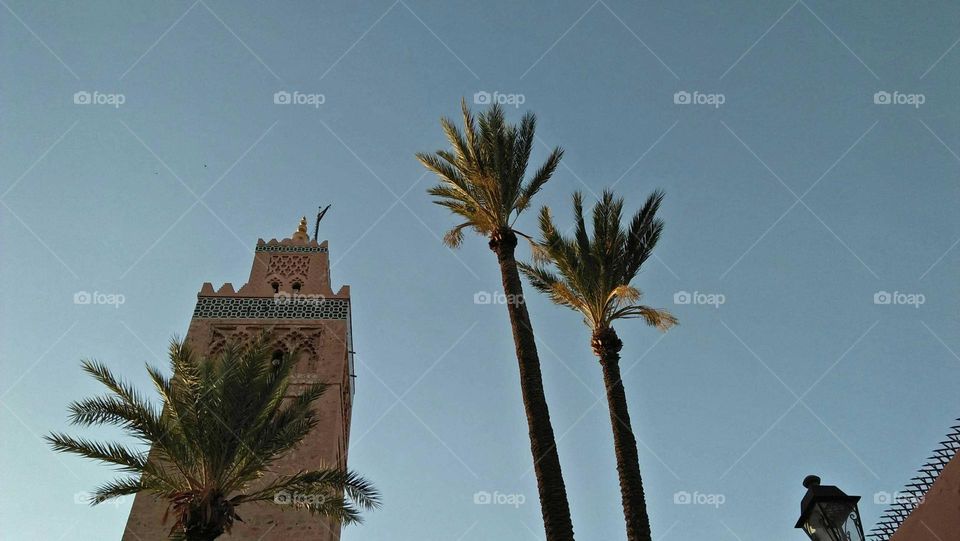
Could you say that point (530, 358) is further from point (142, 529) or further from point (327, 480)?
point (142, 529)

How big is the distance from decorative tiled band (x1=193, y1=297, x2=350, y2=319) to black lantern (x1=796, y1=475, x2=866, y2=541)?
13.7 meters

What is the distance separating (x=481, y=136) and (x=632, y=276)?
355 cm

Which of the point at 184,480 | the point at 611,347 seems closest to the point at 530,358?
the point at 611,347

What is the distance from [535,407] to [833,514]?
5982 mm

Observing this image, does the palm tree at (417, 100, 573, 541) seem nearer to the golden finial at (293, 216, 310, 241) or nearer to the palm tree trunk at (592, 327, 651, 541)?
the palm tree trunk at (592, 327, 651, 541)

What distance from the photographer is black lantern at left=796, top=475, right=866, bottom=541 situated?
5.37 meters

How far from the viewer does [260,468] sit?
1110 centimetres

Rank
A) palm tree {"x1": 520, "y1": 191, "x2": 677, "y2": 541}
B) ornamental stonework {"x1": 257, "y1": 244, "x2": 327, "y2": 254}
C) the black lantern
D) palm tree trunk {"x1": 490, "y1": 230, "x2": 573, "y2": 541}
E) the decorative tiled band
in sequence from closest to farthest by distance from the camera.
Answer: the black lantern
palm tree trunk {"x1": 490, "y1": 230, "x2": 573, "y2": 541}
palm tree {"x1": 520, "y1": 191, "x2": 677, "y2": 541}
the decorative tiled band
ornamental stonework {"x1": 257, "y1": 244, "x2": 327, "y2": 254}

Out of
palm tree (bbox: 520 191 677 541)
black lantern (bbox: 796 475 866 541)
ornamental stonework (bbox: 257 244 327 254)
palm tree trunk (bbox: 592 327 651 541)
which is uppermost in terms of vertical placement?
ornamental stonework (bbox: 257 244 327 254)

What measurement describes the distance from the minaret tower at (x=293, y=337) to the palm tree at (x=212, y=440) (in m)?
3.17

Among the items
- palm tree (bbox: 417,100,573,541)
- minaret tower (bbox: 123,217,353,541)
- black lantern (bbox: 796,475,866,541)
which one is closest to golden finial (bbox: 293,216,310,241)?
minaret tower (bbox: 123,217,353,541)

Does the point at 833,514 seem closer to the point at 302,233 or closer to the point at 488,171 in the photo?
the point at 488,171

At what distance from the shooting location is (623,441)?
1099 centimetres

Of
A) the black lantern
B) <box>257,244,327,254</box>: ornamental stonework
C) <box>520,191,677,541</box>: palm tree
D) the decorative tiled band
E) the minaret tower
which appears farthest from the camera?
<box>257,244,327,254</box>: ornamental stonework
